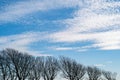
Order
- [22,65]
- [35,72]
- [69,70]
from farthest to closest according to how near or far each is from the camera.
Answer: [69,70] → [35,72] → [22,65]

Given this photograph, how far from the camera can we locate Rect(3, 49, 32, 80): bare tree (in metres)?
72.1

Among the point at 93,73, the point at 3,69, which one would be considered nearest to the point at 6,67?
the point at 3,69

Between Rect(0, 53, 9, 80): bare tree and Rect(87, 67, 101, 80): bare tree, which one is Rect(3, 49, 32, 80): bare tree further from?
Rect(87, 67, 101, 80): bare tree

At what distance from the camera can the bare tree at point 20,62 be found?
72062mm

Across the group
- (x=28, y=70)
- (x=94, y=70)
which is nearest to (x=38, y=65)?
(x=28, y=70)

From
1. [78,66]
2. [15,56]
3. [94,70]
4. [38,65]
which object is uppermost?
[15,56]

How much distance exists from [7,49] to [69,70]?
32.1 metres

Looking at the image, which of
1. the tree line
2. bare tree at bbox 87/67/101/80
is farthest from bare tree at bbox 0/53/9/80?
bare tree at bbox 87/67/101/80

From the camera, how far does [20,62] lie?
2921 inches

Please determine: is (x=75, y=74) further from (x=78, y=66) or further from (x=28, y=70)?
(x=28, y=70)

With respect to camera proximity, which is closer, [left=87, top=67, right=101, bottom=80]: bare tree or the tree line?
the tree line

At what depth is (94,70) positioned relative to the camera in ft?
401

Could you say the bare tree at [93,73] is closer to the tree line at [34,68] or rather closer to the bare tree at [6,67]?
the tree line at [34,68]

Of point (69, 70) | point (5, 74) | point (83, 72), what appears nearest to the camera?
point (5, 74)
